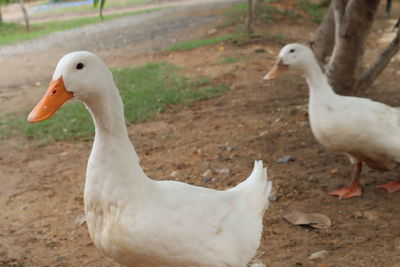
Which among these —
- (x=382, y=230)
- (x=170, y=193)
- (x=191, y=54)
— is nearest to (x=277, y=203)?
(x=382, y=230)

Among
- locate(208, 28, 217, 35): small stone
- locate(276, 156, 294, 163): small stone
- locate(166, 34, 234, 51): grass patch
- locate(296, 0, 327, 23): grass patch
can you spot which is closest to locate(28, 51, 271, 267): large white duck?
locate(276, 156, 294, 163): small stone

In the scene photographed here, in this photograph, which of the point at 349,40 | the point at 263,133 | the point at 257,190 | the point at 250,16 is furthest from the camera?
the point at 250,16

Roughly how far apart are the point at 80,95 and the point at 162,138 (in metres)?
3.33

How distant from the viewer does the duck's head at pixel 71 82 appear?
2053 millimetres

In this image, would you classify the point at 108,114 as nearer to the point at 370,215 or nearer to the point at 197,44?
the point at 370,215


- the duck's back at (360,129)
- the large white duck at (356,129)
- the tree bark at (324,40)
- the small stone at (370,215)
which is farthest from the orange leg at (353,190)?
the tree bark at (324,40)

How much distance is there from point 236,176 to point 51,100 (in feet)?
8.10

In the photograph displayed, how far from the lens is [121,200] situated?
2.21 meters

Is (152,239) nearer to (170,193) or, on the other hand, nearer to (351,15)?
(170,193)

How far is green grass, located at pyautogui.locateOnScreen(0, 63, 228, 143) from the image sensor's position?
5.84 meters

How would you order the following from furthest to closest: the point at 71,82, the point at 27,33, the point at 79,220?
the point at 27,33 → the point at 79,220 → the point at 71,82

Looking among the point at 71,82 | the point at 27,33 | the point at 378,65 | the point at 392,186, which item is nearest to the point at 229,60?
the point at 378,65

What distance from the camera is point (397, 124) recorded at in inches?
150

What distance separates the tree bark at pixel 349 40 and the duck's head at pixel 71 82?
3.61 meters
